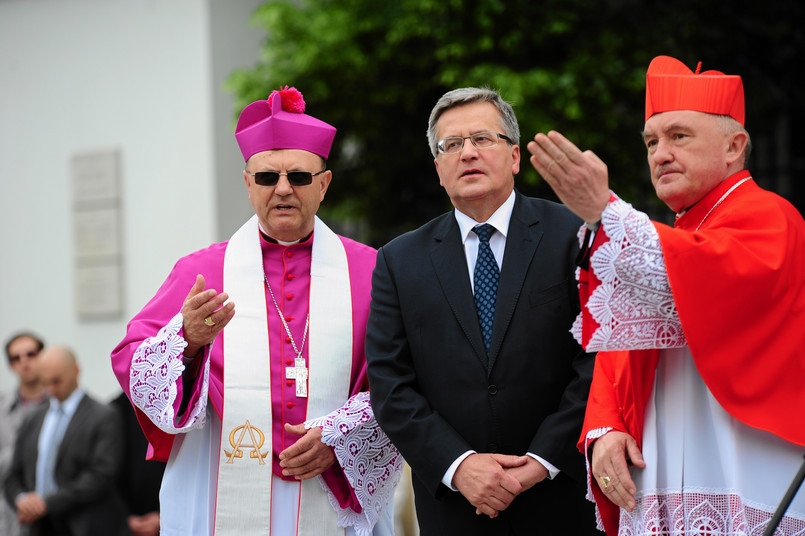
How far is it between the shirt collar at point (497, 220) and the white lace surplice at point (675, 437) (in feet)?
3.01

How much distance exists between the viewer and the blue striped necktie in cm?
380

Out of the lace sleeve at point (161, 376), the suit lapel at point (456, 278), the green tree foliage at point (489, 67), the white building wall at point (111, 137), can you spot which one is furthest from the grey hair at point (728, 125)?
the white building wall at point (111, 137)

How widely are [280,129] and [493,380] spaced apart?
1.42 metres

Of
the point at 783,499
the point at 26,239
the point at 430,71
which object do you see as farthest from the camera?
the point at 26,239

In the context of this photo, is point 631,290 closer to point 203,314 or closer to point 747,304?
point 747,304

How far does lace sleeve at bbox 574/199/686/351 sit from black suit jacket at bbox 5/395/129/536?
5.26 meters

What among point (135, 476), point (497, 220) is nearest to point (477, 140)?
point (497, 220)

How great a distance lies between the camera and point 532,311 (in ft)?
12.3

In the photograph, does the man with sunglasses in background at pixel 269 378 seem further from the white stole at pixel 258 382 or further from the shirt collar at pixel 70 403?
the shirt collar at pixel 70 403

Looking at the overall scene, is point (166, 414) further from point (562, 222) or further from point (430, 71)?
point (430, 71)

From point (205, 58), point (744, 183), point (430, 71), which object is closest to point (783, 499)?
point (744, 183)

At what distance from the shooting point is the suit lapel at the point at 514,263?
147 inches

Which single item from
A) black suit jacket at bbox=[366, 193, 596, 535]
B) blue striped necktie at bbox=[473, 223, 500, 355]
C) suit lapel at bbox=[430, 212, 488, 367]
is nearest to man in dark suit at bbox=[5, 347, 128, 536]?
black suit jacket at bbox=[366, 193, 596, 535]

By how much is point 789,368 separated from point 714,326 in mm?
262
